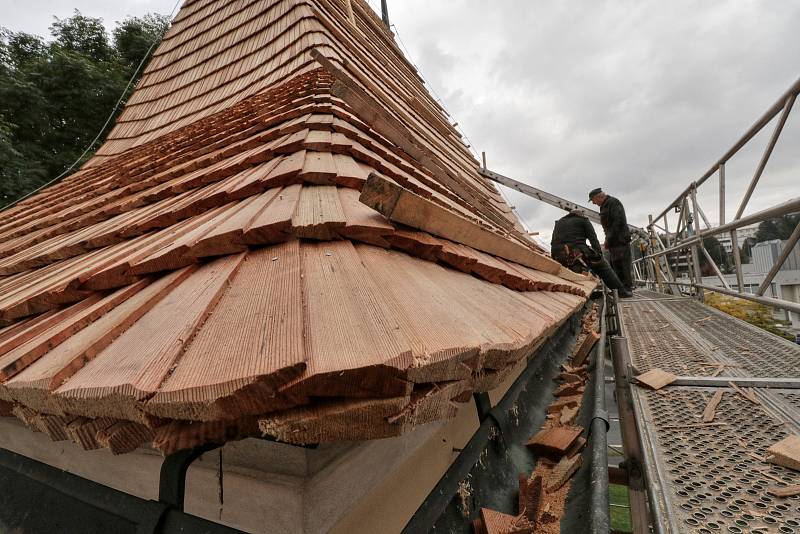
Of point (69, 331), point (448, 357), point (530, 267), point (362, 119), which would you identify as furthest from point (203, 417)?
point (362, 119)

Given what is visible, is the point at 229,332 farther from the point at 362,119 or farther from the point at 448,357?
the point at 362,119

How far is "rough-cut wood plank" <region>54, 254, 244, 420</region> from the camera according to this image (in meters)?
0.50

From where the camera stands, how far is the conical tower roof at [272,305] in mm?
490

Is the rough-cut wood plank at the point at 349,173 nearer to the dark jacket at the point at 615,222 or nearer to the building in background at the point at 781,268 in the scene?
the building in background at the point at 781,268

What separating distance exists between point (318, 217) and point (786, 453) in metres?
1.54

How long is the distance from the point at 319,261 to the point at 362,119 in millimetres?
1603

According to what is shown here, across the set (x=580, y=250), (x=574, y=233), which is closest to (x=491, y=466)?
(x=580, y=250)

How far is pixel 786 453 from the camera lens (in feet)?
3.44

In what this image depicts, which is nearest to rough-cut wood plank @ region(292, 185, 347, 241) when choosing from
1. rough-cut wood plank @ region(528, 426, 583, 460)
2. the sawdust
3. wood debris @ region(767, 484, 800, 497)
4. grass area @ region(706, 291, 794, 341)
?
the sawdust

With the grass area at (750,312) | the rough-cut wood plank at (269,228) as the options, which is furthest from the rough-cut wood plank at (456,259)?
the grass area at (750,312)

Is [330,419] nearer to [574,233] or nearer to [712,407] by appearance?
[712,407]

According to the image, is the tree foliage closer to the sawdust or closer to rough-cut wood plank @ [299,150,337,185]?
rough-cut wood plank @ [299,150,337,185]

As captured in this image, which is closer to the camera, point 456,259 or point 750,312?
point 456,259

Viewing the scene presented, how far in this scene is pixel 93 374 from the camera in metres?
0.57
